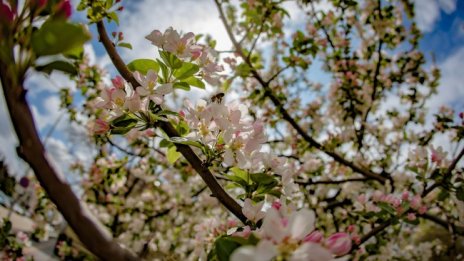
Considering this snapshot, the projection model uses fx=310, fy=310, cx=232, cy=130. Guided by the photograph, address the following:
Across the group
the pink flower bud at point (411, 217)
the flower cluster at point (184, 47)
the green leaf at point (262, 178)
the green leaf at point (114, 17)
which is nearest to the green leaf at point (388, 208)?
the pink flower bud at point (411, 217)

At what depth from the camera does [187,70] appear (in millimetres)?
1184

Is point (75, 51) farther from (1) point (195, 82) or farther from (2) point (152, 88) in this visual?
(1) point (195, 82)

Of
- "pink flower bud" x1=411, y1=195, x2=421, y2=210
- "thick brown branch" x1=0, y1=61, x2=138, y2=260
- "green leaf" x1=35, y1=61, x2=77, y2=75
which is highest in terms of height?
"pink flower bud" x1=411, y1=195, x2=421, y2=210

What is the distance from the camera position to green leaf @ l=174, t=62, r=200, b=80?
1179 millimetres

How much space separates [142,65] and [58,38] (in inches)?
30.3

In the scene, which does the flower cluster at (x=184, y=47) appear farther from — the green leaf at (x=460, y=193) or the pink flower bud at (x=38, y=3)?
the green leaf at (x=460, y=193)

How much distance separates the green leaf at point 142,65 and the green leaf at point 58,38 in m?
0.73

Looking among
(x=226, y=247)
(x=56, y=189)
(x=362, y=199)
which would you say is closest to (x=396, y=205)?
(x=362, y=199)

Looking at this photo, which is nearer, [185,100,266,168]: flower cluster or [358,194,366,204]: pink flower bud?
[185,100,266,168]: flower cluster

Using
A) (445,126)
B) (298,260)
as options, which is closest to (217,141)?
(298,260)

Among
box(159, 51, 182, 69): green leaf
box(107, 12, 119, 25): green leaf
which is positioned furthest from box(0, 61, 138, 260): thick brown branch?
box(107, 12, 119, 25): green leaf

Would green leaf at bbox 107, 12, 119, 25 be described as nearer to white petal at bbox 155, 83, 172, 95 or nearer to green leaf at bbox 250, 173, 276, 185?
white petal at bbox 155, 83, 172, 95

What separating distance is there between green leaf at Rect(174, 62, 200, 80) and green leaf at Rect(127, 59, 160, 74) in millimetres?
89

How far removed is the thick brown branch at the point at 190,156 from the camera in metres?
0.99
